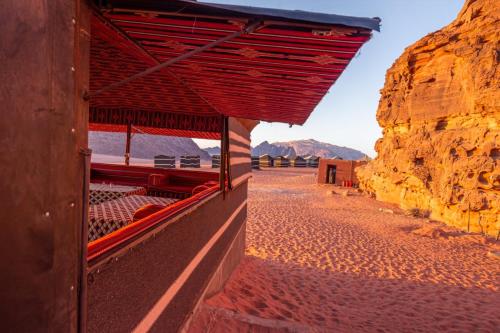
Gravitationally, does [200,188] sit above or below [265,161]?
below

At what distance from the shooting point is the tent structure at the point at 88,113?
116 centimetres

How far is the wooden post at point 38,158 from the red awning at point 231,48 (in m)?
0.29

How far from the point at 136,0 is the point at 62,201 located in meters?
1.12

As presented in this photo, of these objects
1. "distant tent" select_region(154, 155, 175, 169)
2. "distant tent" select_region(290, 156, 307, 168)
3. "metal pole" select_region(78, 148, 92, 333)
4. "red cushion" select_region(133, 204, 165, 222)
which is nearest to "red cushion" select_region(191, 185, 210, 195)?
"red cushion" select_region(133, 204, 165, 222)

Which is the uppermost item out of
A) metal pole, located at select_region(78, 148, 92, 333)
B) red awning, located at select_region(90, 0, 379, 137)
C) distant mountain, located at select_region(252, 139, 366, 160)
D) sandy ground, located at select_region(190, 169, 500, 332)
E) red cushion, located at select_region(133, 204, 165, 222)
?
distant mountain, located at select_region(252, 139, 366, 160)

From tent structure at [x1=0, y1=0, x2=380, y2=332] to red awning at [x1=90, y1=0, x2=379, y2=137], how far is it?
1 cm

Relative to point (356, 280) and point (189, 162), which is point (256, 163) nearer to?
point (189, 162)

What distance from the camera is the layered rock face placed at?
43.1 ft

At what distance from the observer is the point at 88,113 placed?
142cm

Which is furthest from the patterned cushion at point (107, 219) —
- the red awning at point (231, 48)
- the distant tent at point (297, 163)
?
the distant tent at point (297, 163)

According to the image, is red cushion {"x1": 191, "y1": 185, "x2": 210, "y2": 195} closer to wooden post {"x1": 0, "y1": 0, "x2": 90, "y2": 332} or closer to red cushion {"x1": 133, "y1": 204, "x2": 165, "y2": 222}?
red cushion {"x1": 133, "y1": 204, "x2": 165, "y2": 222}

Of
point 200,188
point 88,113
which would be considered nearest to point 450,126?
point 200,188

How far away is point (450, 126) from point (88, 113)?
18809 millimetres

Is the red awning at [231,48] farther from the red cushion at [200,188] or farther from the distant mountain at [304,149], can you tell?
the distant mountain at [304,149]
